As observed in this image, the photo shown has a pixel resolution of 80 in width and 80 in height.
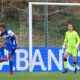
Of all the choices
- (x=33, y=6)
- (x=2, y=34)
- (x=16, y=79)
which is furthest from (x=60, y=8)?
(x=16, y=79)

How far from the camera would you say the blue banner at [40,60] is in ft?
62.4

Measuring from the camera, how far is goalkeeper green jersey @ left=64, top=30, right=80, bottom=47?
18.1 meters

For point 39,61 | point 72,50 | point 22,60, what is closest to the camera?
point 72,50

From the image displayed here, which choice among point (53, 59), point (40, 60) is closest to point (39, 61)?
point (40, 60)

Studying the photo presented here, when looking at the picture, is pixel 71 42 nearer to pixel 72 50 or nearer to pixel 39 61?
pixel 72 50

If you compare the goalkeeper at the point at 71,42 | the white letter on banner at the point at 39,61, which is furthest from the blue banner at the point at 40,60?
→ the goalkeeper at the point at 71,42

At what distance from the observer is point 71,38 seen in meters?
18.1

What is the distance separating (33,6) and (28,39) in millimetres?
1434

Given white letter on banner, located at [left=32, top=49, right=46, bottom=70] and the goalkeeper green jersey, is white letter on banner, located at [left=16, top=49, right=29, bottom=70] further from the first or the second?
the goalkeeper green jersey

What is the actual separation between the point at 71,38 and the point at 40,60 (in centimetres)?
176

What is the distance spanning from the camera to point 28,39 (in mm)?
19828

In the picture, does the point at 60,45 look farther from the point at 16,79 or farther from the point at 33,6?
the point at 16,79

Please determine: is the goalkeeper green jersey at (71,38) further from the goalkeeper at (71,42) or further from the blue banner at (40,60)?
the blue banner at (40,60)

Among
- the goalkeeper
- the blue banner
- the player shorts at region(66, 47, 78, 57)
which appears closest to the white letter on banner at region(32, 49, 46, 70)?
the blue banner
